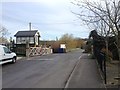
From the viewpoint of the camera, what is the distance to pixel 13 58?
24.7 meters

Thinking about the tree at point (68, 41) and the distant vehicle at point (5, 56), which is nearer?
the distant vehicle at point (5, 56)

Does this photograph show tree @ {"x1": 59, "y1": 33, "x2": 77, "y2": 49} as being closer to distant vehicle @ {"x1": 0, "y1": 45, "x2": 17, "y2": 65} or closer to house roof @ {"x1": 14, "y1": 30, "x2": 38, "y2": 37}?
house roof @ {"x1": 14, "y1": 30, "x2": 38, "y2": 37}

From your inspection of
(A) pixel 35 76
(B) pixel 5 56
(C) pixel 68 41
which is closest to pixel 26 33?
(C) pixel 68 41

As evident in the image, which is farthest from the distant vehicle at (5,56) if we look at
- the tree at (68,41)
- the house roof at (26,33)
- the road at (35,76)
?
the tree at (68,41)

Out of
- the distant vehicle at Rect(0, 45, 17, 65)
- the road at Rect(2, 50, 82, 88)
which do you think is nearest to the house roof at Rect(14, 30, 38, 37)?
the distant vehicle at Rect(0, 45, 17, 65)

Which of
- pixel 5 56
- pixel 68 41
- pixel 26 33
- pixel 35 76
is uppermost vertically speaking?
pixel 26 33

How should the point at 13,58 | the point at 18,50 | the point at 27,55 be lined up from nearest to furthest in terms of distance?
A: the point at 13,58 → the point at 27,55 → the point at 18,50

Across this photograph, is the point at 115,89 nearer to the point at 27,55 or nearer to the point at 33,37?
the point at 27,55

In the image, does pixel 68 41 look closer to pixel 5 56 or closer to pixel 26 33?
pixel 26 33

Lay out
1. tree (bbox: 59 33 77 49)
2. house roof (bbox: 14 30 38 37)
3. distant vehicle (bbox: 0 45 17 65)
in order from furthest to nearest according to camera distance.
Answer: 1. tree (bbox: 59 33 77 49)
2. house roof (bbox: 14 30 38 37)
3. distant vehicle (bbox: 0 45 17 65)

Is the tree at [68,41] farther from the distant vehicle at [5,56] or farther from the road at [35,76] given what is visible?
the road at [35,76]

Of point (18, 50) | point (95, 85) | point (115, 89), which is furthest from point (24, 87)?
point (18, 50)

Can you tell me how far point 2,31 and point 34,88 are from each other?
50000mm

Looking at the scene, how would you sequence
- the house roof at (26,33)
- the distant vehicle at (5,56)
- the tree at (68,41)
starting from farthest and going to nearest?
the tree at (68,41) < the house roof at (26,33) < the distant vehicle at (5,56)
